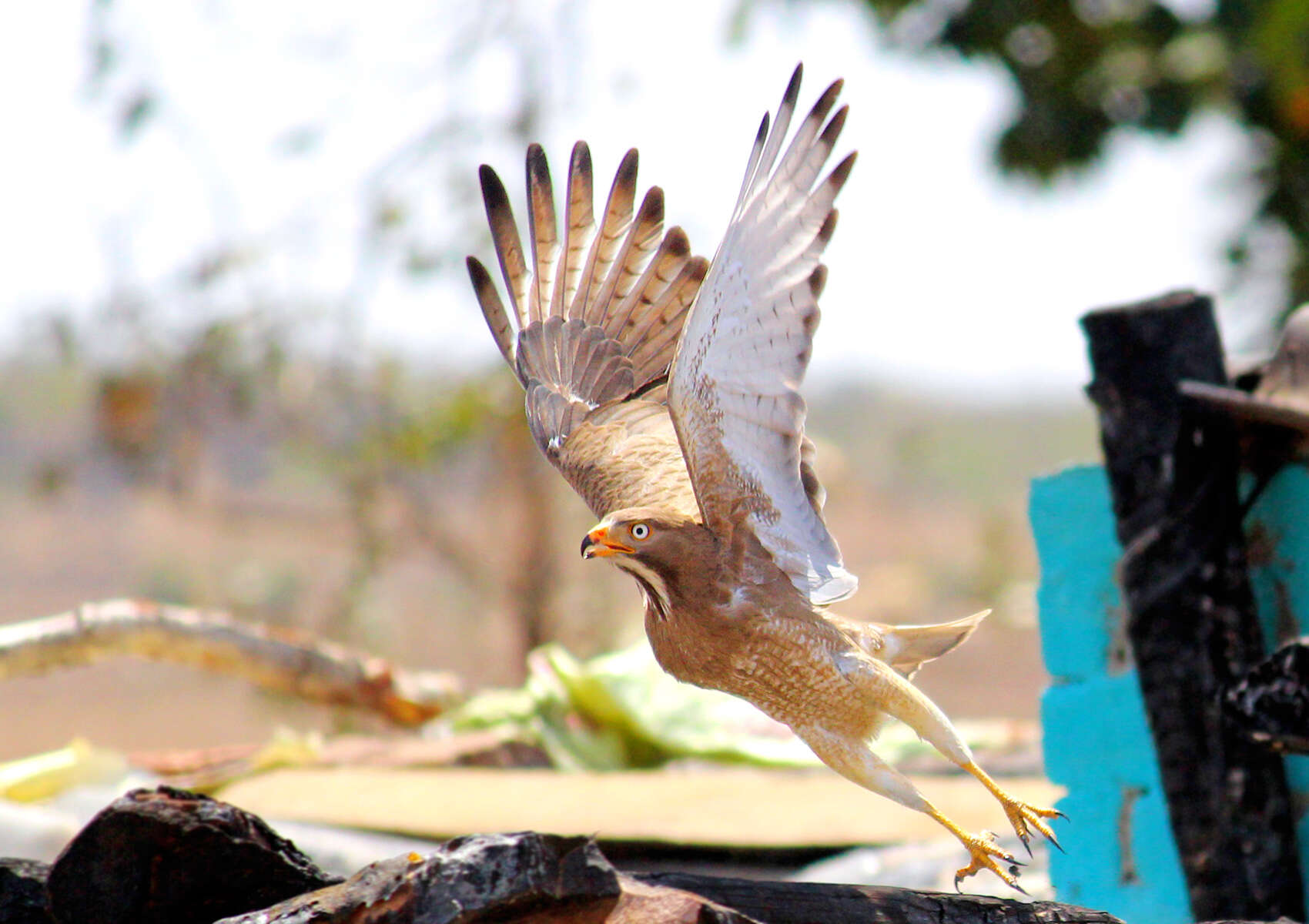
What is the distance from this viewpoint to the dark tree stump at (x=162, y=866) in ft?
5.75

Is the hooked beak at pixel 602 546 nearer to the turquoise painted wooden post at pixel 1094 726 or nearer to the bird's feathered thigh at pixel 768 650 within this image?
the bird's feathered thigh at pixel 768 650

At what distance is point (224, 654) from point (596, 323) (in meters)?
3.21

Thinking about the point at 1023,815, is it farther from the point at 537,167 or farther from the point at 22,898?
the point at 22,898

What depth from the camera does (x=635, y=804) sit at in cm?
417

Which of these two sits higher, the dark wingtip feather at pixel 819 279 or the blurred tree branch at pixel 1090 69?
the blurred tree branch at pixel 1090 69

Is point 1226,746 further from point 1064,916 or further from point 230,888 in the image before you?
point 230,888

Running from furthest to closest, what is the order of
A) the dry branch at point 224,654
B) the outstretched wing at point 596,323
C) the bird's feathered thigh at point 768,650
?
the dry branch at point 224,654, the outstretched wing at point 596,323, the bird's feathered thigh at point 768,650

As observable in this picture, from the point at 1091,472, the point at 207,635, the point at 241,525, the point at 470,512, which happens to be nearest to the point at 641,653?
the point at 207,635

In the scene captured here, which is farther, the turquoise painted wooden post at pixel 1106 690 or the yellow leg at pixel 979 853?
Result: the turquoise painted wooden post at pixel 1106 690

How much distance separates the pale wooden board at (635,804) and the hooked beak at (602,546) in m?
2.09

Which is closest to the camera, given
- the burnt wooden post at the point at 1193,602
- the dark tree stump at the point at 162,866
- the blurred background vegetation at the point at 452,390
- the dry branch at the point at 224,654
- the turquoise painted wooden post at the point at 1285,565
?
the dark tree stump at the point at 162,866

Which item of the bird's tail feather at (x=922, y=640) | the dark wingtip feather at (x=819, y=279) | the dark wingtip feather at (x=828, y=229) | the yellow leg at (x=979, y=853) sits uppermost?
the dark wingtip feather at (x=828, y=229)

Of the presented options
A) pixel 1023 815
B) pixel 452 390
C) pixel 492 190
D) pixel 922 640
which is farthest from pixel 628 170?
pixel 452 390

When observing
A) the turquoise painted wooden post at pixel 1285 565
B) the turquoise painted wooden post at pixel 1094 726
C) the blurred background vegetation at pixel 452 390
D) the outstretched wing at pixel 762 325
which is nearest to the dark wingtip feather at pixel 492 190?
the outstretched wing at pixel 762 325
